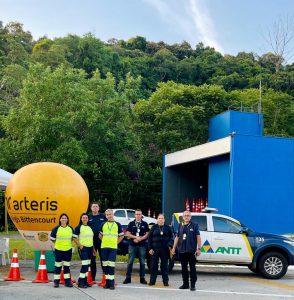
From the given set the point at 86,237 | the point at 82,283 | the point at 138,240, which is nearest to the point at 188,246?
the point at 138,240

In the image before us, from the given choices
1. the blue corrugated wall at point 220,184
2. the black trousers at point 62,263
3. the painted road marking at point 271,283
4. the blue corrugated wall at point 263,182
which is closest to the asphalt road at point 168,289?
the painted road marking at point 271,283

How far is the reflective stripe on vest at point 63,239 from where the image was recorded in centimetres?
1141

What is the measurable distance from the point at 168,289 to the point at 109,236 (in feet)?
5.72

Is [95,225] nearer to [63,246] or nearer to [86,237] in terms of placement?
[86,237]

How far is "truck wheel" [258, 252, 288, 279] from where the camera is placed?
13.6 meters

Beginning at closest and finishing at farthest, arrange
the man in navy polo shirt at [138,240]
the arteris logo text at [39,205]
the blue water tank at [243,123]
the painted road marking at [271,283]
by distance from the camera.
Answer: the man in navy polo shirt at [138,240], the painted road marking at [271,283], the arteris logo text at [39,205], the blue water tank at [243,123]

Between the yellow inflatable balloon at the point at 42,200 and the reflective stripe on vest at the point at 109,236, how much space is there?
1.42 m

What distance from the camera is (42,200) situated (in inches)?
486

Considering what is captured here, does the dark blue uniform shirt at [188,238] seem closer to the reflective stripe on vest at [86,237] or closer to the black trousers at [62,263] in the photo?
the reflective stripe on vest at [86,237]

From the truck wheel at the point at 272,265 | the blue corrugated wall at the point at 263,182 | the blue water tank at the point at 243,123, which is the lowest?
the truck wheel at the point at 272,265

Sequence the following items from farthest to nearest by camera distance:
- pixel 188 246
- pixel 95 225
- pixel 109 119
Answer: pixel 109 119 < pixel 95 225 < pixel 188 246

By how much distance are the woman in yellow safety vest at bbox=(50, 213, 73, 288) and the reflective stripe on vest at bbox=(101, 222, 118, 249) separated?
0.75 m

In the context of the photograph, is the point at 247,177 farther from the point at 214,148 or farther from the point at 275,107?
the point at 275,107

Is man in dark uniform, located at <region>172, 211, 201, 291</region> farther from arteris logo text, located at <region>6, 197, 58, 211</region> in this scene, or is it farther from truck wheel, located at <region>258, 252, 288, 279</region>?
arteris logo text, located at <region>6, 197, 58, 211</region>
